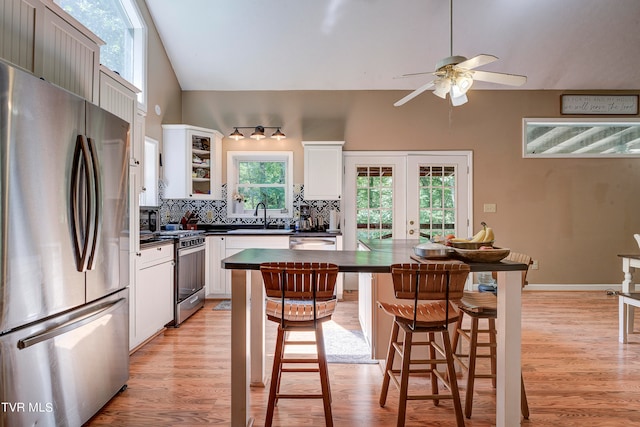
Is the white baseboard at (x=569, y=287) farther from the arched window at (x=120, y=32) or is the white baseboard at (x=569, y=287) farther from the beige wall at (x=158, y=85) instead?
the arched window at (x=120, y=32)

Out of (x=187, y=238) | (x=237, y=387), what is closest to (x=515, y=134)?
(x=187, y=238)

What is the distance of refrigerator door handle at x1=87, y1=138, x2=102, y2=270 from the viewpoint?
71.8 inches

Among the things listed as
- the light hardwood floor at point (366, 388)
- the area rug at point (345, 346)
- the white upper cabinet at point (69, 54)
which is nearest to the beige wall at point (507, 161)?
the light hardwood floor at point (366, 388)

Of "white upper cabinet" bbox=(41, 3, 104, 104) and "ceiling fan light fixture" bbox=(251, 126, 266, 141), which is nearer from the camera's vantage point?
"white upper cabinet" bbox=(41, 3, 104, 104)

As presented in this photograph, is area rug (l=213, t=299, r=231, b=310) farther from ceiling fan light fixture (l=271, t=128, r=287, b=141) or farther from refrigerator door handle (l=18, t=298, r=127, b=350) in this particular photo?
ceiling fan light fixture (l=271, t=128, r=287, b=141)

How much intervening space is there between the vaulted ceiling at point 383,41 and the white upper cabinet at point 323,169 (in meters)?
0.98

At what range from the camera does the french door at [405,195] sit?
496cm

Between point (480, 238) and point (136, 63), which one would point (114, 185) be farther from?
point (136, 63)

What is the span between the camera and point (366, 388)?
224 cm

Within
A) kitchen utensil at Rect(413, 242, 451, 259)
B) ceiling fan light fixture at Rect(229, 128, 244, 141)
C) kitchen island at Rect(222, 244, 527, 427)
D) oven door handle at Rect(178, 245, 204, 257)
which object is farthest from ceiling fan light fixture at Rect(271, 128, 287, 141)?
kitchen utensil at Rect(413, 242, 451, 259)

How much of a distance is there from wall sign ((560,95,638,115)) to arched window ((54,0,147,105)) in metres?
5.70

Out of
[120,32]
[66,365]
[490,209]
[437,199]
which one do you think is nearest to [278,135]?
[120,32]

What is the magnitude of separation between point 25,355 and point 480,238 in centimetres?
233

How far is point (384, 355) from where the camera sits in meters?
2.45
